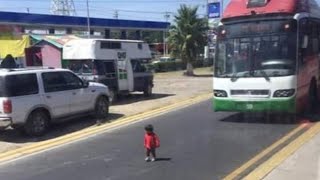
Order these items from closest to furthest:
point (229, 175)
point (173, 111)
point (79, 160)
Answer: point (229, 175)
point (79, 160)
point (173, 111)

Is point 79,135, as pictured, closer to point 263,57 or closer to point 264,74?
point 264,74

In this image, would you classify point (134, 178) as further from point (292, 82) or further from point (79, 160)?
point (292, 82)

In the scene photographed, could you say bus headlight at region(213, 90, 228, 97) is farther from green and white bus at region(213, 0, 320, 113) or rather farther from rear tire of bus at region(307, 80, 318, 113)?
rear tire of bus at region(307, 80, 318, 113)

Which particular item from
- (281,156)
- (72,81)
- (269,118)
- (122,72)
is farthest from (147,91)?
(281,156)

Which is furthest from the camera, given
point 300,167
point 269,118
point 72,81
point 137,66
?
point 137,66

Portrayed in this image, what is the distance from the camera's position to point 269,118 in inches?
648

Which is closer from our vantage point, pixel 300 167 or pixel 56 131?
pixel 300 167

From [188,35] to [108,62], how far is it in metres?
25.4

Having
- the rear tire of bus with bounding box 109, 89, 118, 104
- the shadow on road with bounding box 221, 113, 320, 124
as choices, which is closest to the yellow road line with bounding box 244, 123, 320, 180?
the shadow on road with bounding box 221, 113, 320, 124

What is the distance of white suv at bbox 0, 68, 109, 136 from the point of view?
13930mm

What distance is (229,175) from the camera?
30.2 ft

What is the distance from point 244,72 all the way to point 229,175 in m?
6.60

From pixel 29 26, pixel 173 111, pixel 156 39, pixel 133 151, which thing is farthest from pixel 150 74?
pixel 156 39

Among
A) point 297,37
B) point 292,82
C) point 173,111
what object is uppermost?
point 297,37
